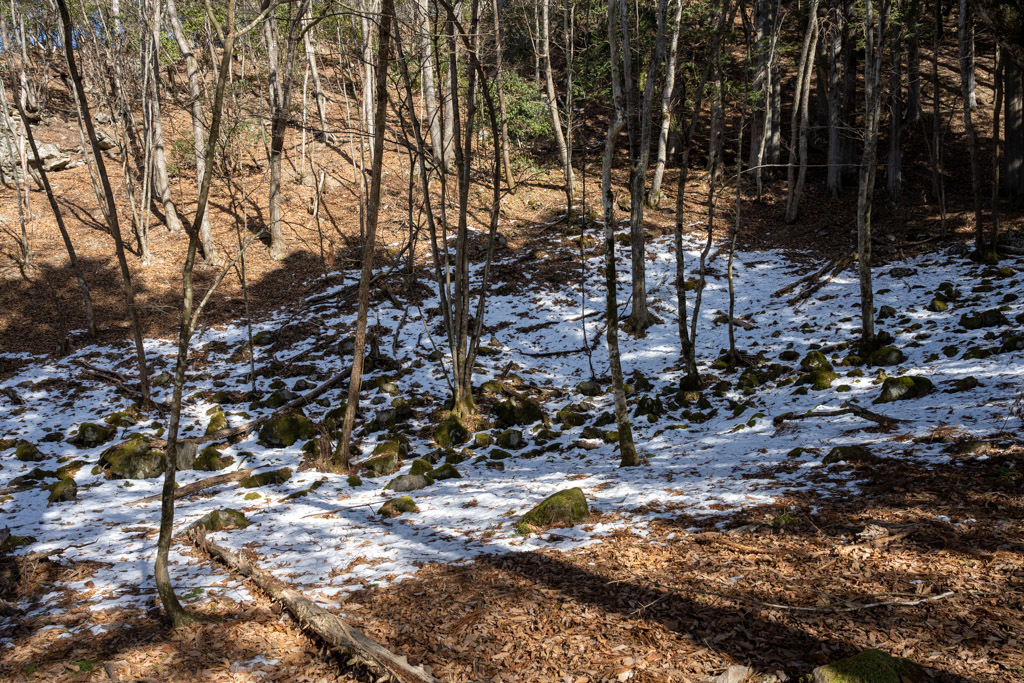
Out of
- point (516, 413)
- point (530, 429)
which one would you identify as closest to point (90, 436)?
point (516, 413)

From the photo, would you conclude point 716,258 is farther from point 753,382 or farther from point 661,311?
point 753,382

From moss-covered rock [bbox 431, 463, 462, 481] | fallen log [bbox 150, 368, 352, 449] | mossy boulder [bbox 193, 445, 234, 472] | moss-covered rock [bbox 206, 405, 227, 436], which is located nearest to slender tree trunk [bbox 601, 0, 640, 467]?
moss-covered rock [bbox 431, 463, 462, 481]

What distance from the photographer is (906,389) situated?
324 inches

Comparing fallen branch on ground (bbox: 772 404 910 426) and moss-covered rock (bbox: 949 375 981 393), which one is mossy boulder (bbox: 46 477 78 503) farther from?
moss-covered rock (bbox: 949 375 981 393)

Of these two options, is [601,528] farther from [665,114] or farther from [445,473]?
[665,114]

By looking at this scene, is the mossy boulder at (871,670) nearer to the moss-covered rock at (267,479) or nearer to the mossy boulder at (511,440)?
the mossy boulder at (511,440)

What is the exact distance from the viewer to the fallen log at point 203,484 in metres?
7.19

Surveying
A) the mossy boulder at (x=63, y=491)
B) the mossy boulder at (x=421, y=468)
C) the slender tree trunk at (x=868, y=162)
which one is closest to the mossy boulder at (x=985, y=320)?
the slender tree trunk at (x=868, y=162)

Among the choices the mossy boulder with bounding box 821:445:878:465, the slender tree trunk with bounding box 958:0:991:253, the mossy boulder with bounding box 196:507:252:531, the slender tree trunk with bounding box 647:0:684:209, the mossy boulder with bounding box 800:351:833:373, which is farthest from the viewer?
the slender tree trunk with bounding box 647:0:684:209

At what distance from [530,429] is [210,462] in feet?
16.8

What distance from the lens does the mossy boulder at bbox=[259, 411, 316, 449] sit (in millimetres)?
9227

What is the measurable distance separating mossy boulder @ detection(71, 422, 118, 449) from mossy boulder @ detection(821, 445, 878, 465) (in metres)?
10.5

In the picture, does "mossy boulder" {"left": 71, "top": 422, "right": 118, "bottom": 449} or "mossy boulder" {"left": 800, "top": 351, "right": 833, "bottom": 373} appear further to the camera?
"mossy boulder" {"left": 800, "top": 351, "right": 833, "bottom": 373}

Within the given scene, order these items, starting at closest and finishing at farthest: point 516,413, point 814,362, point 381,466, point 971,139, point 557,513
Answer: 1. point 557,513
2. point 381,466
3. point 814,362
4. point 516,413
5. point 971,139
